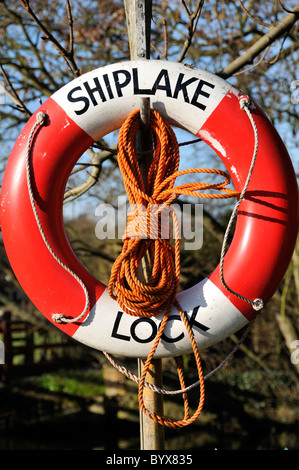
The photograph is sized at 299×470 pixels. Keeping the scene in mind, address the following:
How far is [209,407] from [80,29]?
3.93 metres

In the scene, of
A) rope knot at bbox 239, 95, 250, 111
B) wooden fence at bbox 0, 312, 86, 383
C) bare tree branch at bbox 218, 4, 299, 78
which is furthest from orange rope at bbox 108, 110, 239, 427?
wooden fence at bbox 0, 312, 86, 383

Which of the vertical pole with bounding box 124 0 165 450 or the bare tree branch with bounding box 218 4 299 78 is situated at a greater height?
the bare tree branch with bounding box 218 4 299 78

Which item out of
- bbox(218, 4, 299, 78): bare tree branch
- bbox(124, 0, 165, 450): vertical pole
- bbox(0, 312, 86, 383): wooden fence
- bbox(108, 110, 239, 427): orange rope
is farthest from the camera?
bbox(0, 312, 86, 383): wooden fence

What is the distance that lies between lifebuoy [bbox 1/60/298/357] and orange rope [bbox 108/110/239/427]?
5 centimetres

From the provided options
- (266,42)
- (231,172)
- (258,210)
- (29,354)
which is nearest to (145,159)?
(231,172)

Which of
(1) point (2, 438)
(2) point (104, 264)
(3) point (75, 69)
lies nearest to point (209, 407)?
(2) point (104, 264)

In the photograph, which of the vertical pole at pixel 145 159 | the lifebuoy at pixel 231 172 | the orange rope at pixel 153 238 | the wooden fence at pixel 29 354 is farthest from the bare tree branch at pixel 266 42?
the wooden fence at pixel 29 354

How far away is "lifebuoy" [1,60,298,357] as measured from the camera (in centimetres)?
167

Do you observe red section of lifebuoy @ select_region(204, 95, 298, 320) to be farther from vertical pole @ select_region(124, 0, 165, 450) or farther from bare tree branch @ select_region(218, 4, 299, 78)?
bare tree branch @ select_region(218, 4, 299, 78)

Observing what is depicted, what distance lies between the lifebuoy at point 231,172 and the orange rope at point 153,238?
0.05 m

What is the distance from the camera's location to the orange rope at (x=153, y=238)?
162 centimetres

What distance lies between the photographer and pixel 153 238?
65.2 inches

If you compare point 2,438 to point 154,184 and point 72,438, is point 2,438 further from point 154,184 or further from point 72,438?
point 154,184

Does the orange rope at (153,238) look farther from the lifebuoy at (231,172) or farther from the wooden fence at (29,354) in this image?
the wooden fence at (29,354)
